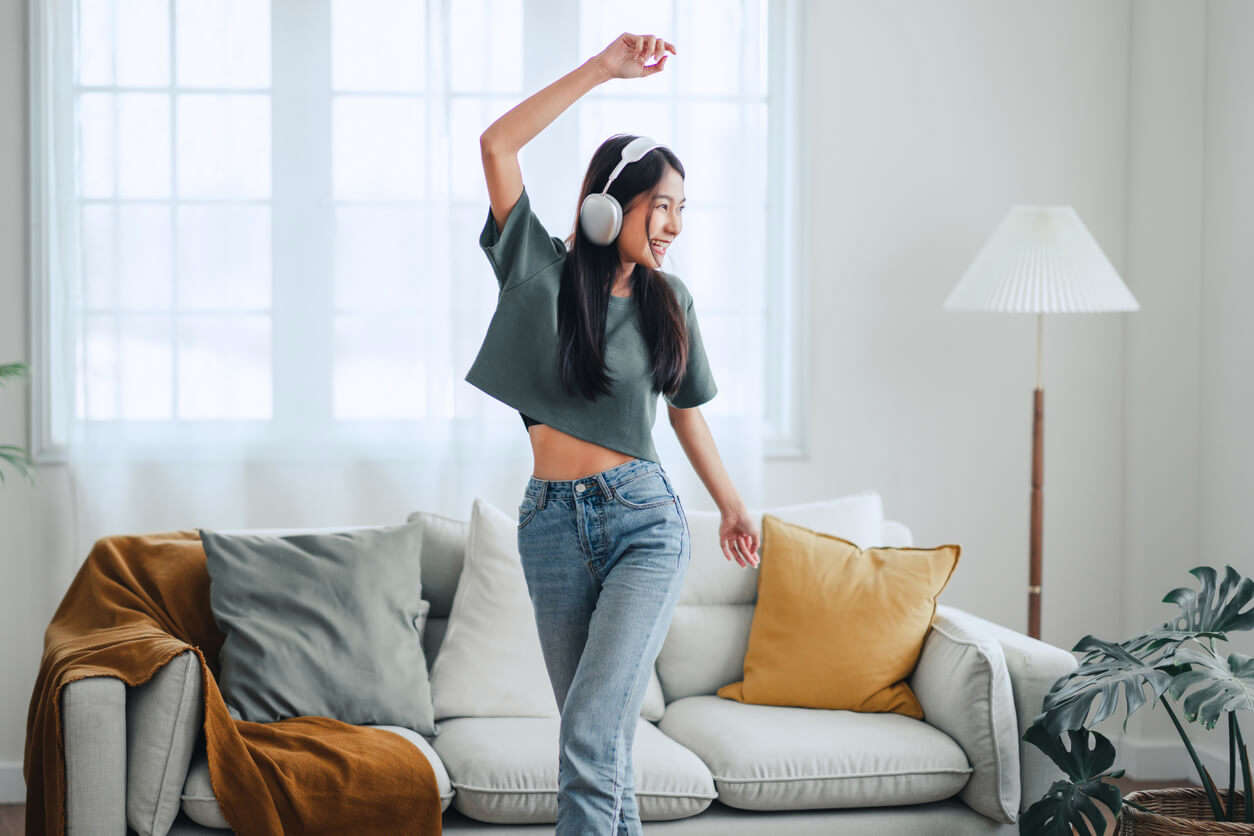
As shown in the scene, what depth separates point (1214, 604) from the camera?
7.90ft

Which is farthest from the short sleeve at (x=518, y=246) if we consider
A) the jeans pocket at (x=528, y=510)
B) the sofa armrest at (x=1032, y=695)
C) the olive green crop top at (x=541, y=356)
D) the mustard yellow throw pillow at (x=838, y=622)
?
the sofa armrest at (x=1032, y=695)

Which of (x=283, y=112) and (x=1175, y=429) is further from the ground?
(x=283, y=112)

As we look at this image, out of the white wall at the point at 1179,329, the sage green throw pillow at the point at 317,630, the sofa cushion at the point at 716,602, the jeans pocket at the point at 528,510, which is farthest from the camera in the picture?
the white wall at the point at 1179,329

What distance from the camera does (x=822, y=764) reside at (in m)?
2.51

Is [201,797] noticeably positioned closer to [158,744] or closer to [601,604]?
[158,744]

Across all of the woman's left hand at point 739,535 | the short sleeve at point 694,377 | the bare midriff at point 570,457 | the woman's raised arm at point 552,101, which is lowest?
the woman's left hand at point 739,535

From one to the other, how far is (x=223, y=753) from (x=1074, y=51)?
3.07 meters

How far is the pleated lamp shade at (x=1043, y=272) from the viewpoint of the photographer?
3.25m

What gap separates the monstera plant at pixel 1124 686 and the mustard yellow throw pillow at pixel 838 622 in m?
0.38

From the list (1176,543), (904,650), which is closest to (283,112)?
(904,650)

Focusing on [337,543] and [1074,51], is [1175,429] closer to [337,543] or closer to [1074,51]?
[1074,51]

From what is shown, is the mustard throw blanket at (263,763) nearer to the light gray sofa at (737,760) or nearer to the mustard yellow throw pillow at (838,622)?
the light gray sofa at (737,760)

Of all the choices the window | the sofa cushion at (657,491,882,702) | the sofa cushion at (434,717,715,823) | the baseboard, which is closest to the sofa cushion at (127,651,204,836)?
the sofa cushion at (434,717,715,823)

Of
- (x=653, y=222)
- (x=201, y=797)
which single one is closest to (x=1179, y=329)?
(x=653, y=222)
